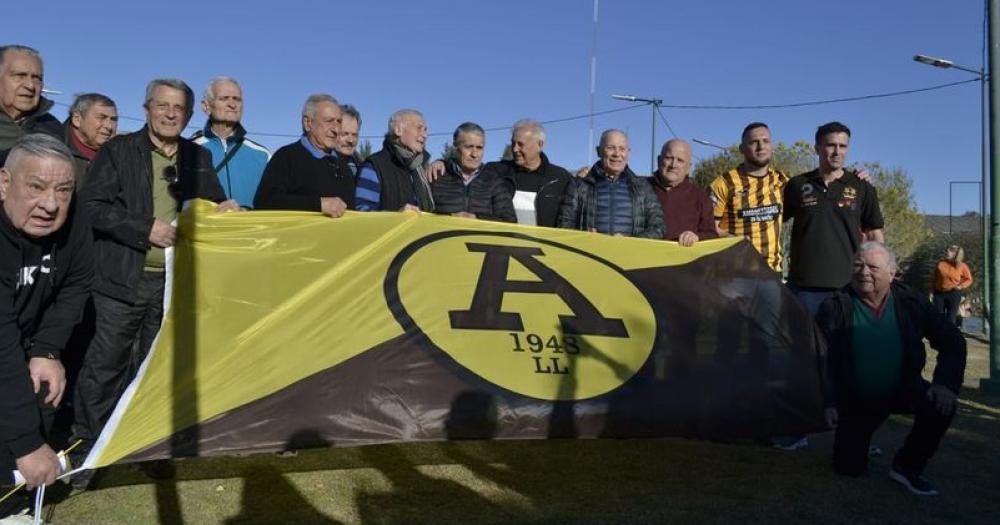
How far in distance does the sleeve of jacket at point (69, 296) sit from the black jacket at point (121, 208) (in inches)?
24.5

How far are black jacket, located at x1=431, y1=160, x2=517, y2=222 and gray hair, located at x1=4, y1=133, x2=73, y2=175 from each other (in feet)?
9.54

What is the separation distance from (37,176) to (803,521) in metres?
3.79

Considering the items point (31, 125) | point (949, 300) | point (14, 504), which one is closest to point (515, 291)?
point (14, 504)

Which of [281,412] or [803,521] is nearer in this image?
[281,412]

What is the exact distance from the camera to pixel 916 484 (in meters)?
4.46

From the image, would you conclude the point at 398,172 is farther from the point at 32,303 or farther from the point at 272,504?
the point at 32,303

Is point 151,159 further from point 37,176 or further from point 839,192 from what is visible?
point 839,192

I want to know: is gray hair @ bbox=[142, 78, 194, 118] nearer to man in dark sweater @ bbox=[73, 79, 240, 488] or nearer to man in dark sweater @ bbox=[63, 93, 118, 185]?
man in dark sweater @ bbox=[73, 79, 240, 488]

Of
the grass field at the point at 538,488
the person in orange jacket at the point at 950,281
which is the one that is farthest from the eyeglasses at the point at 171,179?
the person in orange jacket at the point at 950,281

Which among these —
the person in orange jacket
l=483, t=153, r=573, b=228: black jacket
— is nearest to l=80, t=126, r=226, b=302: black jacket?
l=483, t=153, r=573, b=228: black jacket

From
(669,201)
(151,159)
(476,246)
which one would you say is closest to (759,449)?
(669,201)

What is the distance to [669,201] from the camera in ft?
18.9

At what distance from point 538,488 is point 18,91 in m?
3.89

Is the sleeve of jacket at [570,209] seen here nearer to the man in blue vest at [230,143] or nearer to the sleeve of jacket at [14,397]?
the man in blue vest at [230,143]
